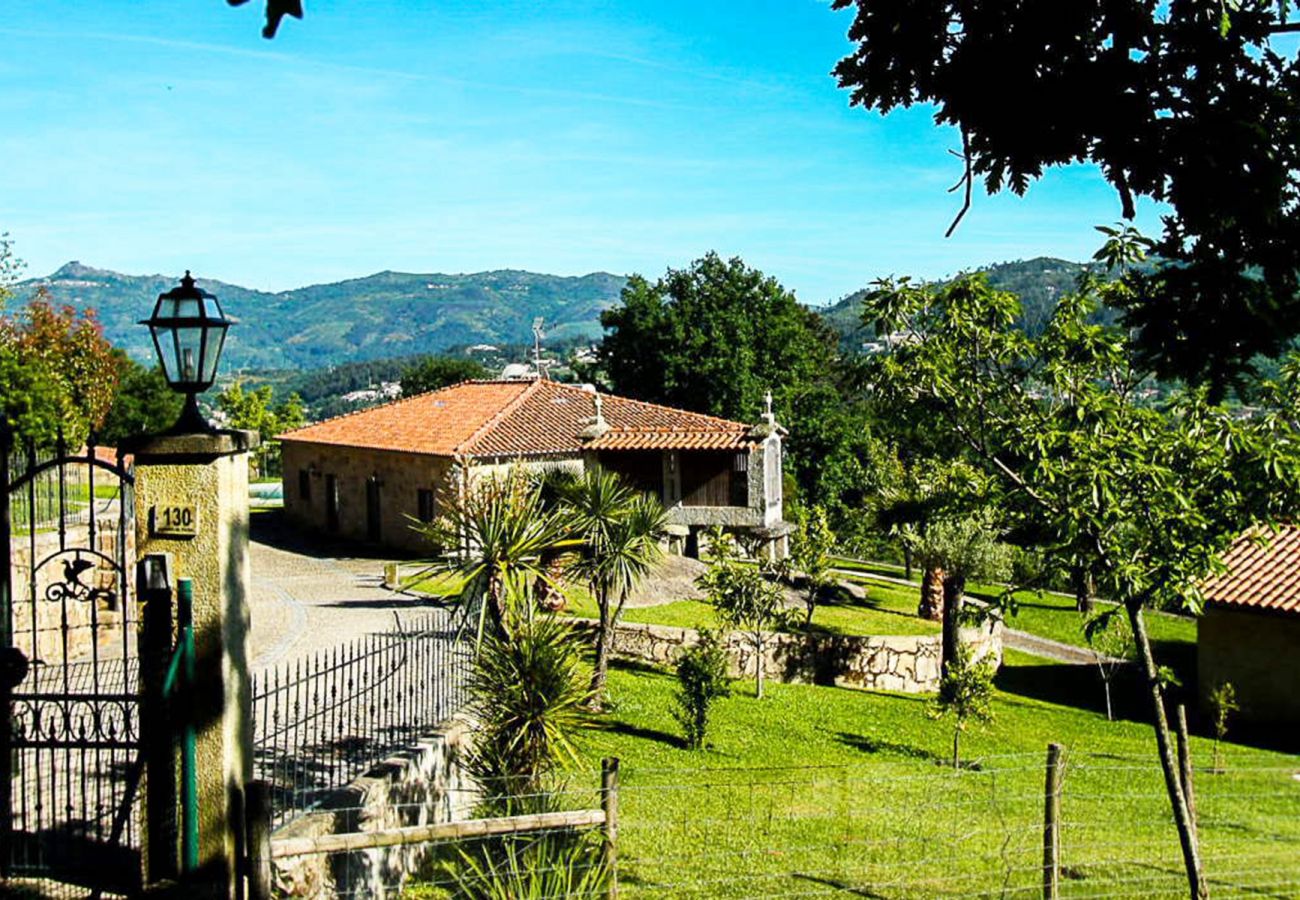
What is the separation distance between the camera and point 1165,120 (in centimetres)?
416

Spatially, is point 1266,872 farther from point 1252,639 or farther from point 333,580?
point 333,580

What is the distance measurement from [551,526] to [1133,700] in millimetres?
13584

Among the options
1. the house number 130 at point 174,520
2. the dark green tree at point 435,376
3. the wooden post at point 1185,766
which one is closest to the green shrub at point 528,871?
the house number 130 at point 174,520

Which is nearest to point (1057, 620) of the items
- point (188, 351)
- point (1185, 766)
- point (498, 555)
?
point (1185, 766)

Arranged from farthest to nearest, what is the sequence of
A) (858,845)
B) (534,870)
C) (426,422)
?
1. (426,422)
2. (858,845)
3. (534,870)

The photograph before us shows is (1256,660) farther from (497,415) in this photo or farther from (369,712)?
(497,415)

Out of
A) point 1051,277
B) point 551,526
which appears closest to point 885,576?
point 551,526

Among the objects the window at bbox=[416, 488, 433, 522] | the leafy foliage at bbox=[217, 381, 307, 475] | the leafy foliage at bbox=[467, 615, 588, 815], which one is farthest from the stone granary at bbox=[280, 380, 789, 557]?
the leafy foliage at bbox=[217, 381, 307, 475]

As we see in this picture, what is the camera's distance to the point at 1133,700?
21094mm

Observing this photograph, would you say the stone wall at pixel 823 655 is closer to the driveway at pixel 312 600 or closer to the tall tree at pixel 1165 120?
the driveway at pixel 312 600

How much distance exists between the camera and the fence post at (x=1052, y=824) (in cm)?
800

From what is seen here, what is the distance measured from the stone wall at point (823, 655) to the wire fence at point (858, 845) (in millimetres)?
5769

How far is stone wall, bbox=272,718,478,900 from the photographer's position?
7.24 m

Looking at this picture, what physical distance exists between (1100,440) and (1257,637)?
504 inches
